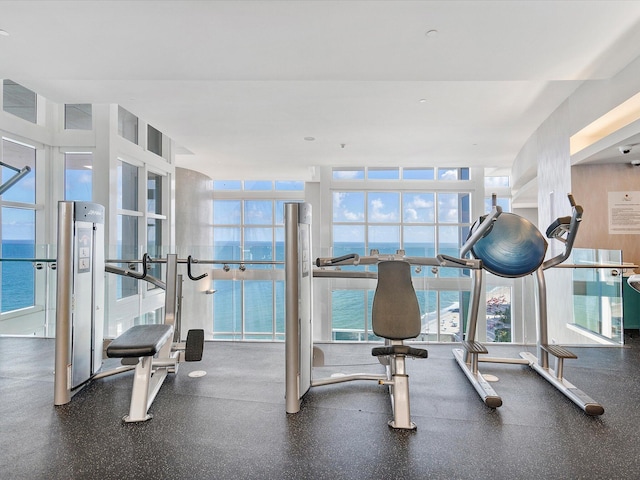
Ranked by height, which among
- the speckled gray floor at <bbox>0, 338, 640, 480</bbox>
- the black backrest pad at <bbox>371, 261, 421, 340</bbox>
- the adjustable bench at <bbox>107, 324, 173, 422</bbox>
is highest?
the black backrest pad at <bbox>371, 261, 421, 340</bbox>

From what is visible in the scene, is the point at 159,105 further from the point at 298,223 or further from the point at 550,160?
the point at 550,160

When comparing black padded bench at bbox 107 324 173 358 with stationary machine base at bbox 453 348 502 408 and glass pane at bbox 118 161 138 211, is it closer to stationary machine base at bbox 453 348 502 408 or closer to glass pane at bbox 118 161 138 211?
stationary machine base at bbox 453 348 502 408

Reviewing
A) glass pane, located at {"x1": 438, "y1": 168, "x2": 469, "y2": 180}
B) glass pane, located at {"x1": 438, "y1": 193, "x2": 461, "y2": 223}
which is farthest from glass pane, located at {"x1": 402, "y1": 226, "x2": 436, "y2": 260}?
glass pane, located at {"x1": 438, "y1": 168, "x2": 469, "y2": 180}

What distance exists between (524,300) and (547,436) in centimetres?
228

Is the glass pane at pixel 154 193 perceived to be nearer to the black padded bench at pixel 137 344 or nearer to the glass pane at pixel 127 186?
the glass pane at pixel 127 186

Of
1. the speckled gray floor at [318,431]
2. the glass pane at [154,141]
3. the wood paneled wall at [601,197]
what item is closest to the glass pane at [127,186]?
the glass pane at [154,141]

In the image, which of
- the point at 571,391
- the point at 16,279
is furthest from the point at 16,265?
the point at 571,391

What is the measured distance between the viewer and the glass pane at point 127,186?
6367 mm

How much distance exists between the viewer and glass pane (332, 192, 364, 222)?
33.2 ft

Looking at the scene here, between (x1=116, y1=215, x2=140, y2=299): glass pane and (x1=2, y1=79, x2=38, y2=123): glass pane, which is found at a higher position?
(x1=2, y1=79, x2=38, y2=123): glass pane

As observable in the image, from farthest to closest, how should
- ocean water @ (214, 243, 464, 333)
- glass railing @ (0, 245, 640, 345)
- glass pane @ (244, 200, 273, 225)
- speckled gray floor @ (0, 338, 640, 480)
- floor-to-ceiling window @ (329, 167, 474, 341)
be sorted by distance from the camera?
glass pane @ (244, 200, 273, 225) < floor-to-ceiling window @ (329, 167, 474, 341) < ocean water @ (214, 243, 464, 333) < glass railing @ (0, 245, 640, 345) < speckled gray floor @ (0, 338, 640, 480)

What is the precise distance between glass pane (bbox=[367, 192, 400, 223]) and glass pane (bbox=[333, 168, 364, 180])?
611mm

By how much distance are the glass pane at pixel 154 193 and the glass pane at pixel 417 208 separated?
6112mm

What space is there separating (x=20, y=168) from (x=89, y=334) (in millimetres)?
3700
